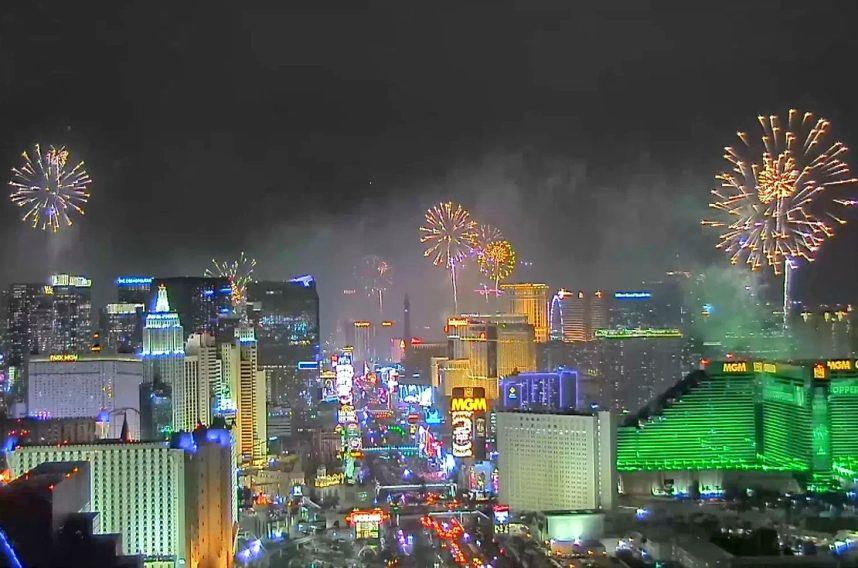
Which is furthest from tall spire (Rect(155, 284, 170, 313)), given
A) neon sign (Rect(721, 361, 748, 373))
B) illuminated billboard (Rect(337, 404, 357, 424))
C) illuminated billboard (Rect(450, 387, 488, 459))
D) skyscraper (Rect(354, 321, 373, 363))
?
neon sign (Rect(721, 361, 748, 373))

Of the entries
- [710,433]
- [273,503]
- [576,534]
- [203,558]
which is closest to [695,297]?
[710,433]

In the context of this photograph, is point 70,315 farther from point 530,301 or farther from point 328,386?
point 328,386

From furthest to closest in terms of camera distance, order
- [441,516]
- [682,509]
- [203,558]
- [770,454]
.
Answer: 1. [770,454]
2. [441,516]
3. [682,509]
4. [203,558]

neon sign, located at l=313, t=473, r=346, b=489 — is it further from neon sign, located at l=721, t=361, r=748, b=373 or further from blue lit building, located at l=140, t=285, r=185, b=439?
neon sign, located at l=721, t=361, r=748, b=373

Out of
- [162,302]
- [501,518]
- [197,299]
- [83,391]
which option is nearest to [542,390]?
[501,518]

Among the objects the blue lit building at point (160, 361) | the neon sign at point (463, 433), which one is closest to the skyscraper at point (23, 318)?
the blue lit building at point (160, 361)

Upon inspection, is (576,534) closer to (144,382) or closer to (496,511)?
(496,511)
